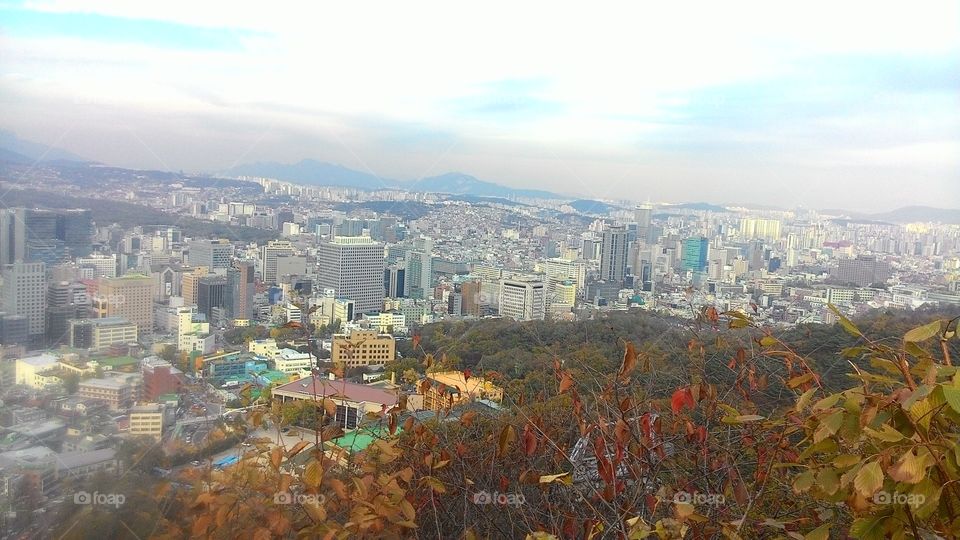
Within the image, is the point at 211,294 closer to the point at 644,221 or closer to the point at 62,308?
the point at 62,308

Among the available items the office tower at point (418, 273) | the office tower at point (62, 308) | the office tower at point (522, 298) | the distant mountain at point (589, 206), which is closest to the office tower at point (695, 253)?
the distant mountain at point (589, 206)

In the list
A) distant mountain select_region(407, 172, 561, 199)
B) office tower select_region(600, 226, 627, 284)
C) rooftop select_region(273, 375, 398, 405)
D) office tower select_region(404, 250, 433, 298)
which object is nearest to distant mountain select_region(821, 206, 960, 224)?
office tower select_region(600, 226, 627, 284)

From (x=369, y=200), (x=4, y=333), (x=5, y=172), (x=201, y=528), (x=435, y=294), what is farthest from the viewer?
(x=369, y=200)

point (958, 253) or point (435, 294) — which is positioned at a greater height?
point (958, 253)

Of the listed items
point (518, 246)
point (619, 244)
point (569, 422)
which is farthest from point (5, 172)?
point (619, 244)

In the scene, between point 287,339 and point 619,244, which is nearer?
point 287,339

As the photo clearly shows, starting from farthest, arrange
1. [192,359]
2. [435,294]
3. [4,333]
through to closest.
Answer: [435,294] < [192,359] < [4,333]

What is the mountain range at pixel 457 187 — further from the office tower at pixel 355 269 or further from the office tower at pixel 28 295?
the office tower at pixel 28 295

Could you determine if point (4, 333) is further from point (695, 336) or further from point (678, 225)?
point (678, 225)
